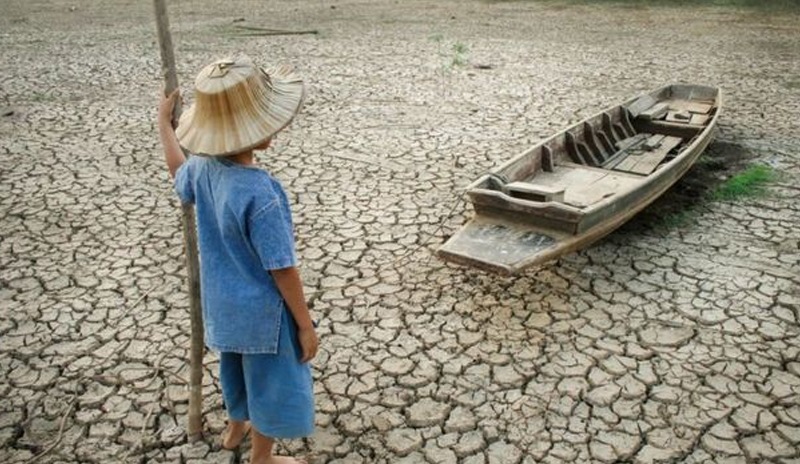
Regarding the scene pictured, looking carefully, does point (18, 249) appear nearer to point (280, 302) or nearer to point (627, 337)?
point (280, 302)

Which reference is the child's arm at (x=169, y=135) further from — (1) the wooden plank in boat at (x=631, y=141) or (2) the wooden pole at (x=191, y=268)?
(1) the wooden plank in boat at (x=631, y=141)

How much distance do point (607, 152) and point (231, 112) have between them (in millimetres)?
5027

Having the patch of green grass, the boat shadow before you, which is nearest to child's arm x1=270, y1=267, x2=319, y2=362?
the boat shadow

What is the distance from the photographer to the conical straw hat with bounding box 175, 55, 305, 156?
6.85 ft

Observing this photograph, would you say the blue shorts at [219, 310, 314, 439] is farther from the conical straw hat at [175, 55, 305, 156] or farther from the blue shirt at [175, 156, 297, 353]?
the conical straw hat at [175, 55, 305, 156]

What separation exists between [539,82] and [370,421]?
296 inches

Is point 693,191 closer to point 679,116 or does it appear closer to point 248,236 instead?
point 679,116

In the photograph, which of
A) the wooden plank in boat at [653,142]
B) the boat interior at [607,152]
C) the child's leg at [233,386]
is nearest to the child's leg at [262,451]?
the child's leg at [233,386]

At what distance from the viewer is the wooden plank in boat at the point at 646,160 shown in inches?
234

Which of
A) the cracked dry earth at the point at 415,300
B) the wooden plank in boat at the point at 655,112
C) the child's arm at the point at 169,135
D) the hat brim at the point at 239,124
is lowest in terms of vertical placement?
the cracked dry earth at the point at 415,300

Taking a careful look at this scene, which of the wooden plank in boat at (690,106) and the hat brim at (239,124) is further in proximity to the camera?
the wooden plank in boat at (690,106)

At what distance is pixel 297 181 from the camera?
20.0 ft

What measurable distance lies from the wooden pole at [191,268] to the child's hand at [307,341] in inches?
28.8

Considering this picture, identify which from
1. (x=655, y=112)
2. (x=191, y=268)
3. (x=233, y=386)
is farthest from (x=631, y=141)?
(x=233, y=386)
